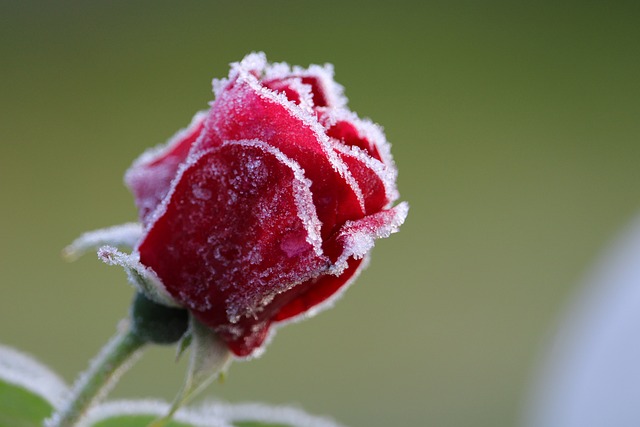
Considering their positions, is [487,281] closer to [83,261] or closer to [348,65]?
[348,65]

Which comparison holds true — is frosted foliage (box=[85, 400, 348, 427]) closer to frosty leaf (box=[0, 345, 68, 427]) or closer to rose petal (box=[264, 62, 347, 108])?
frosty leaf (box=[0, 345, 68, 427])

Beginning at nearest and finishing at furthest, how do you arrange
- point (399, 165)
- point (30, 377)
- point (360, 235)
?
point (360, 235) < point (30, 377) < point (399, 165)

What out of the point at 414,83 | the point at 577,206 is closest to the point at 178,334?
the point at 577,206

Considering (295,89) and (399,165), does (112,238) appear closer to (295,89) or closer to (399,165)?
(295,89)

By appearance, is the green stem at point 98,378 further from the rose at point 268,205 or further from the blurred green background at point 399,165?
the blurred green background at point 399,165

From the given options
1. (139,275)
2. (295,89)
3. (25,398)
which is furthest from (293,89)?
(25,398)

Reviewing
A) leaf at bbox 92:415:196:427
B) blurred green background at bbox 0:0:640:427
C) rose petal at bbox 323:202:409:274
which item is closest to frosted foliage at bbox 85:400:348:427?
leaf at bbox 92:415:196:427
